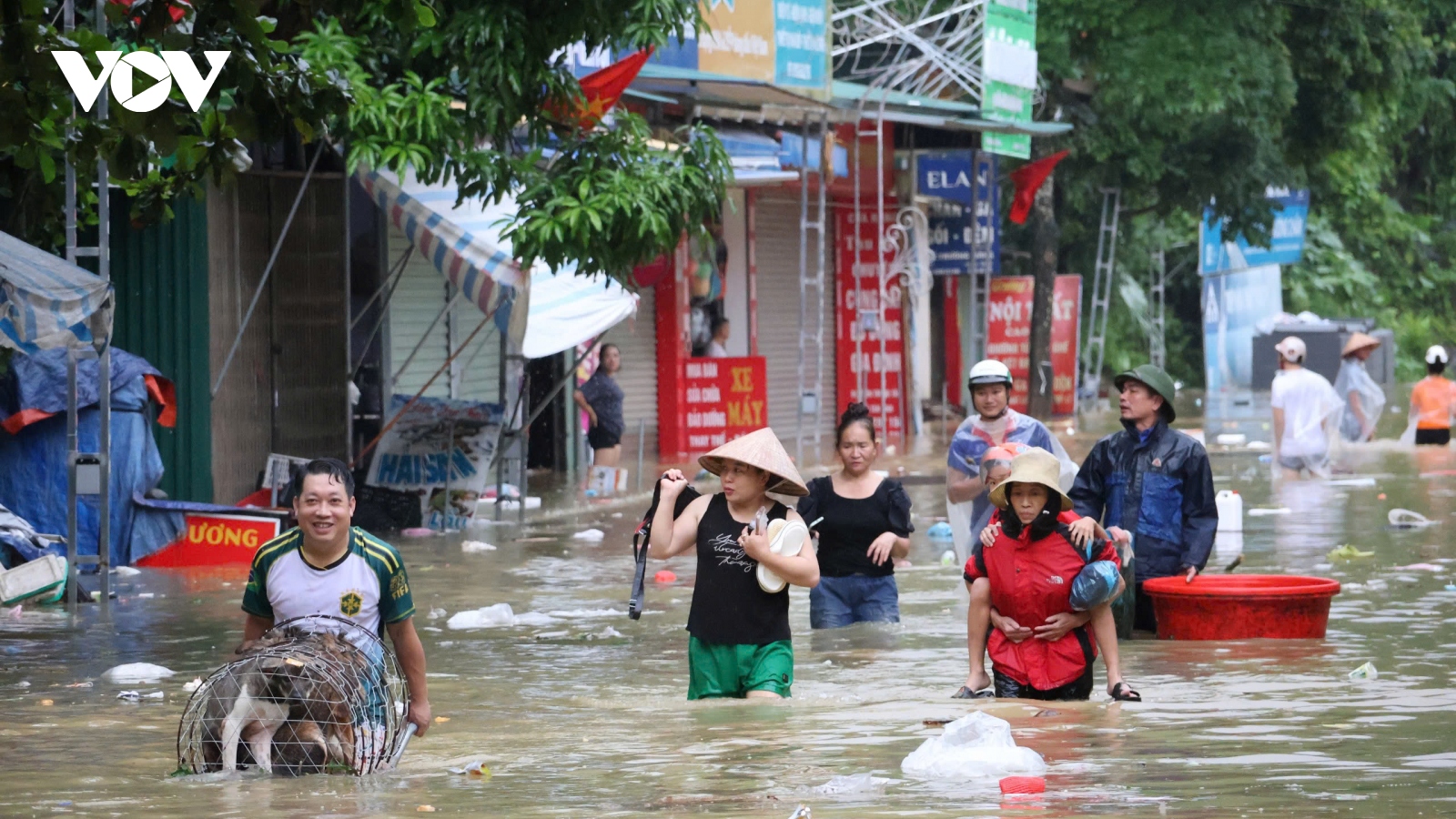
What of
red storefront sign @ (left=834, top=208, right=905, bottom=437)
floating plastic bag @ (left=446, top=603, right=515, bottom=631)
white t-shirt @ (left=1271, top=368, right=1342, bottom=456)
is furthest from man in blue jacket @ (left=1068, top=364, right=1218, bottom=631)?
red storefront sign @ (left=834, top=208, right=905, bottom=437)

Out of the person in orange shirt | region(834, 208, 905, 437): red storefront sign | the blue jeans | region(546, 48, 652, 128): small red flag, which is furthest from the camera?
region(834, 208, 905, 437): red storefront sign

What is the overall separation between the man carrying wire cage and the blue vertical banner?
23502mm

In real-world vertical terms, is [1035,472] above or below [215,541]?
above

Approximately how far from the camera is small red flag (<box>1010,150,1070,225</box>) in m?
31.1

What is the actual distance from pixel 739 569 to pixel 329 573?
176 centimetres

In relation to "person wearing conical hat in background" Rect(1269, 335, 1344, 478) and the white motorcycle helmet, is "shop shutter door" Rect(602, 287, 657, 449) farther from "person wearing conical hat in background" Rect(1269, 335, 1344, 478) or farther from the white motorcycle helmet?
the white motorcycle helmet

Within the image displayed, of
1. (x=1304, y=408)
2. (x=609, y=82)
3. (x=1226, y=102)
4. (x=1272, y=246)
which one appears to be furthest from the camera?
(x=1272, y=246)

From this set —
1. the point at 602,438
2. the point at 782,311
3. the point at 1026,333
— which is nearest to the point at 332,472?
the point at 602,438

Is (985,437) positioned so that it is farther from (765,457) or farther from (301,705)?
(301,705)

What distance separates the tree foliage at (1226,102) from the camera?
30.6 meters

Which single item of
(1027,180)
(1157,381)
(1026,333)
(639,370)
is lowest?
(1157,381)

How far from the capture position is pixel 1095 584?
7.61 m

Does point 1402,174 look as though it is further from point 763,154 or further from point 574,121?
point 574,121

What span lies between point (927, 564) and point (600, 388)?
19.2 ft
